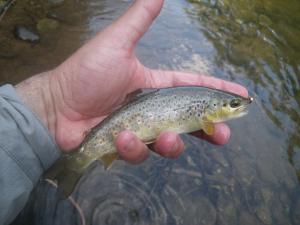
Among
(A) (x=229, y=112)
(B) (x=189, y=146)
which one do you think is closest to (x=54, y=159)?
(A) (x=229, y=112)

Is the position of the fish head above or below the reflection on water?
above

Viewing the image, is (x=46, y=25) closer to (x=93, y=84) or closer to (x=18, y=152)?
(x=93, y=84)

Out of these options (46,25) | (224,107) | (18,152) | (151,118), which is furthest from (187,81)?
(46,25)

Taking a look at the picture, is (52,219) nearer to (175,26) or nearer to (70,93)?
(70,93)

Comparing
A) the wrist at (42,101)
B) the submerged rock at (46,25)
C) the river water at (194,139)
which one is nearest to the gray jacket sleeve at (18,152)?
the wrist at (42,101)

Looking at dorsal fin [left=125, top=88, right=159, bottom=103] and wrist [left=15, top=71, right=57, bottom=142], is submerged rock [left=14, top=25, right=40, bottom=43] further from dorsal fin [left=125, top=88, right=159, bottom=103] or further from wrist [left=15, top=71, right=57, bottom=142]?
dorsal fin [left=125, top=88, right=159, bottom=103]

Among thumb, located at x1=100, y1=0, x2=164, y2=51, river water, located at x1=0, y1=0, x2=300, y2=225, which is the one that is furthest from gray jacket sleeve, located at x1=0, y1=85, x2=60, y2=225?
river water, located at x1=0, y1=0, x2=300, y2=225
